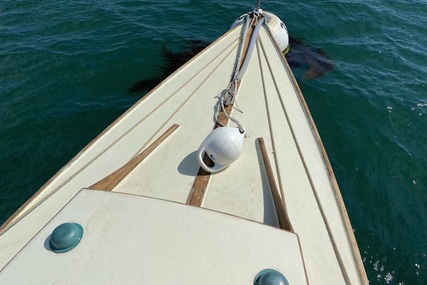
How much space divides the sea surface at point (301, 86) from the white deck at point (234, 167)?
236 centimetres

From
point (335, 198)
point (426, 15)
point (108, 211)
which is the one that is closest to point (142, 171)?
point (108, 211)

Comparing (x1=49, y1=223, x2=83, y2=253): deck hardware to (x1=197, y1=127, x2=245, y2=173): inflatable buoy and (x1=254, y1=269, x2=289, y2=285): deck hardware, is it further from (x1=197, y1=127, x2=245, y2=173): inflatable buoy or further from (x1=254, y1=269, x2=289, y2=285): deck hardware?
(x1=197, y1=127, x2=245, y2=173): inflatable buoy

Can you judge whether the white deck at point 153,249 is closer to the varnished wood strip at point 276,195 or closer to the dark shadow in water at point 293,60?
the varnished wood strip at point 276,195

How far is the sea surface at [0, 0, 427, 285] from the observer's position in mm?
6410

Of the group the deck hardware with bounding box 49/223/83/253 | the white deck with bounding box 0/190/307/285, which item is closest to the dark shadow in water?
the white deck with bounding box 0/190/307/285

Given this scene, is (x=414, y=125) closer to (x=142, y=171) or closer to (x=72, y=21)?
(x=142, y=171)

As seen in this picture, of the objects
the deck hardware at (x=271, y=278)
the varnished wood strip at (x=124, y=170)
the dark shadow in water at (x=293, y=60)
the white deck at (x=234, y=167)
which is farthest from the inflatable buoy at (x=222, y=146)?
the dark shadow in water at (x=293, y=60)

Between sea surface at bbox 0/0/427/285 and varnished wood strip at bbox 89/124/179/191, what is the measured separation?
349 centimetres

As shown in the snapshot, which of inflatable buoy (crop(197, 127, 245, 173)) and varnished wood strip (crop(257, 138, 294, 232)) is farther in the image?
inflatable buoy (crop(197, 127, 245, 173))

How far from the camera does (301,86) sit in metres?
9.21

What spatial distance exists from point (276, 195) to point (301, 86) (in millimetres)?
6146

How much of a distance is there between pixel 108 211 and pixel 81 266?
0.59 m

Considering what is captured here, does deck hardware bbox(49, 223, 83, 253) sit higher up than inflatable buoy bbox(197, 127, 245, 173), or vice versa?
inflatable buoy bbox(197, 127, 245, 173)

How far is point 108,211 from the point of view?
2980 millimetres
